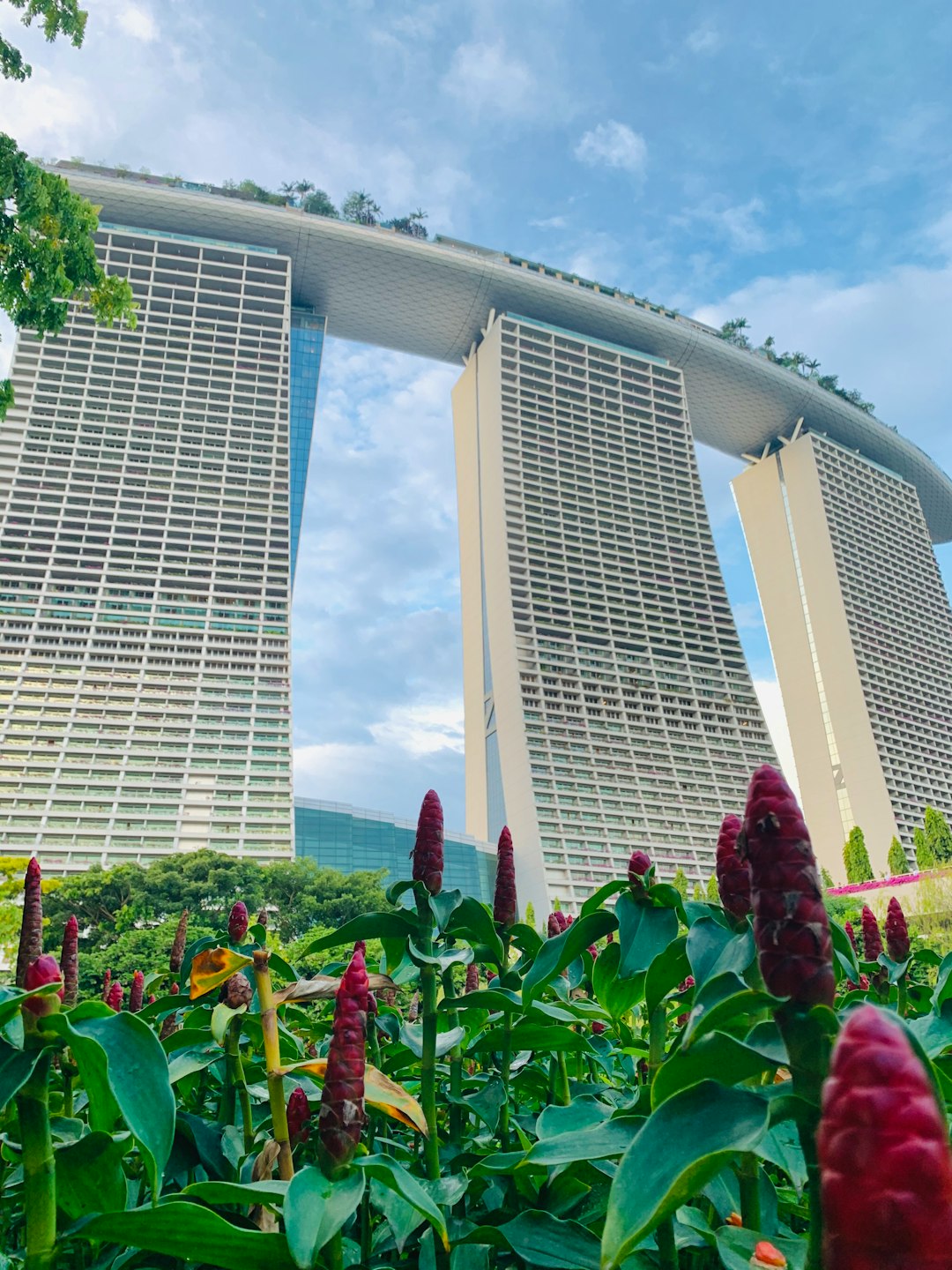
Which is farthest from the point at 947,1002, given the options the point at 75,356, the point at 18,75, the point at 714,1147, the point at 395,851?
the point at 75,356

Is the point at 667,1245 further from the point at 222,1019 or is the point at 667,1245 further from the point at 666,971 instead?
the point at 222,1019

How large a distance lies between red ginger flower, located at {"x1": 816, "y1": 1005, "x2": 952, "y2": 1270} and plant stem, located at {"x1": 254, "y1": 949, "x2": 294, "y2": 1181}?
2.41ft

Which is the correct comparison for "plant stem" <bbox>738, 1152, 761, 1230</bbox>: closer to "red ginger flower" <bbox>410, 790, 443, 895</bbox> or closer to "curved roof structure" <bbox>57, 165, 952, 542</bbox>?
"red ginger flower" <bbox>410, 790, 443, 895</bbox>

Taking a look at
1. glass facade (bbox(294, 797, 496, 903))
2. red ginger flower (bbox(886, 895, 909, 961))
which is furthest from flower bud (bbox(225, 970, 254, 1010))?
glass facade (bbox(294, 797, 496, 903))

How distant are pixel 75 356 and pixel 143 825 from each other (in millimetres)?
22849

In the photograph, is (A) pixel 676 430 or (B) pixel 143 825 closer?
(B) pixel 143 825

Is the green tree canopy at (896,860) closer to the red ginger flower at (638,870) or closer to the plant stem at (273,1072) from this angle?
the red ginger flower at (638,870)

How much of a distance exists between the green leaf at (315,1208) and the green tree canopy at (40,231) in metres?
6.28

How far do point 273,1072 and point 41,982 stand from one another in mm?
275

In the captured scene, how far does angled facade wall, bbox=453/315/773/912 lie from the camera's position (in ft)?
122

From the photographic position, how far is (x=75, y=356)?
3953 cm

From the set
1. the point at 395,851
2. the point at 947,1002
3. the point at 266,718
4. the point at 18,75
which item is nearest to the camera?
the point at 947,1002

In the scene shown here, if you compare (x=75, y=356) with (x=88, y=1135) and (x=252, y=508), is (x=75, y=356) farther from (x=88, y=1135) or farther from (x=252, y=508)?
(x=88, y=1135)

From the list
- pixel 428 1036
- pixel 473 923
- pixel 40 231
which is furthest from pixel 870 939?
pixel 40 231
